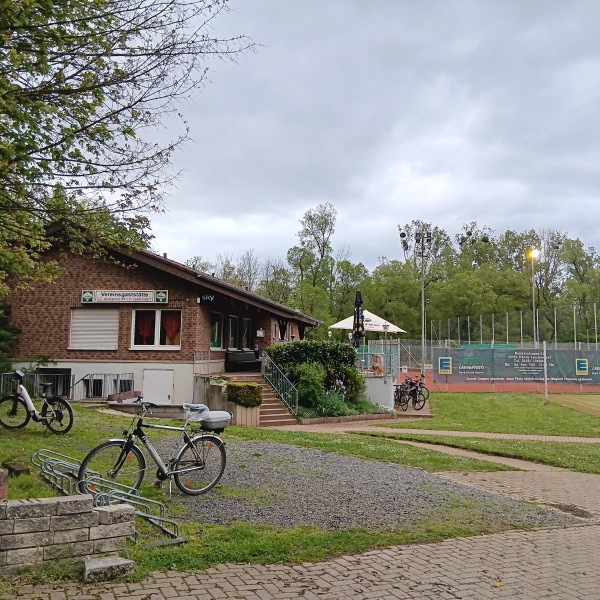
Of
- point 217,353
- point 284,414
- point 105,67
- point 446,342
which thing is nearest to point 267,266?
point 446,342

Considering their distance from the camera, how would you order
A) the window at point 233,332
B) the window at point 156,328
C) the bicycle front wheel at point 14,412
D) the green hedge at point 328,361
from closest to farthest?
the bicycle front wheel at point 14,412, the green hedge at point 328,361, the window at point 156,328, the window at point 233,332

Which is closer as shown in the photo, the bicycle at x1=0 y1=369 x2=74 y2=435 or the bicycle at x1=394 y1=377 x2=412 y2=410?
the bicycle at x1=0 y1=369 x2=74 y2=435

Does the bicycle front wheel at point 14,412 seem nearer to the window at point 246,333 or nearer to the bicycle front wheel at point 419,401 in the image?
the bicycle front wheel at point 419,401

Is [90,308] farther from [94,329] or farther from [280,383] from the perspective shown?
[280,383]

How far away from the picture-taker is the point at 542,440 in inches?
605

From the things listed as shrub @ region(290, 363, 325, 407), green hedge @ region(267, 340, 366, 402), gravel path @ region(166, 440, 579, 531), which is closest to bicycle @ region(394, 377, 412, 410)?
green hedge @ region(267, 340, 366, 402)

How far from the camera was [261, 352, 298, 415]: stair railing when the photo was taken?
18.6 metres

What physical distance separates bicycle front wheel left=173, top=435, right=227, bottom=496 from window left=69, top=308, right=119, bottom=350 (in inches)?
535

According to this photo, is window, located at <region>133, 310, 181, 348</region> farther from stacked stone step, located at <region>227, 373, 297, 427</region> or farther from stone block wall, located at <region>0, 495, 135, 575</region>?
stone block wall, located at <region>0, 495, 135, 575</region>

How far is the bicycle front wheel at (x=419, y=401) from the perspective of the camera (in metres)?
23.0

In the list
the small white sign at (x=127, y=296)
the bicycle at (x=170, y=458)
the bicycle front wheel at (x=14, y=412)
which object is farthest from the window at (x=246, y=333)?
the bicycle at (x=170, y=458)

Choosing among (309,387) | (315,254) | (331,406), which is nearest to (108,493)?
(331,406)

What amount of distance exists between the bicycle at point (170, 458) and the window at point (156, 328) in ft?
41.9

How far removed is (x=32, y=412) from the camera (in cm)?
1055
